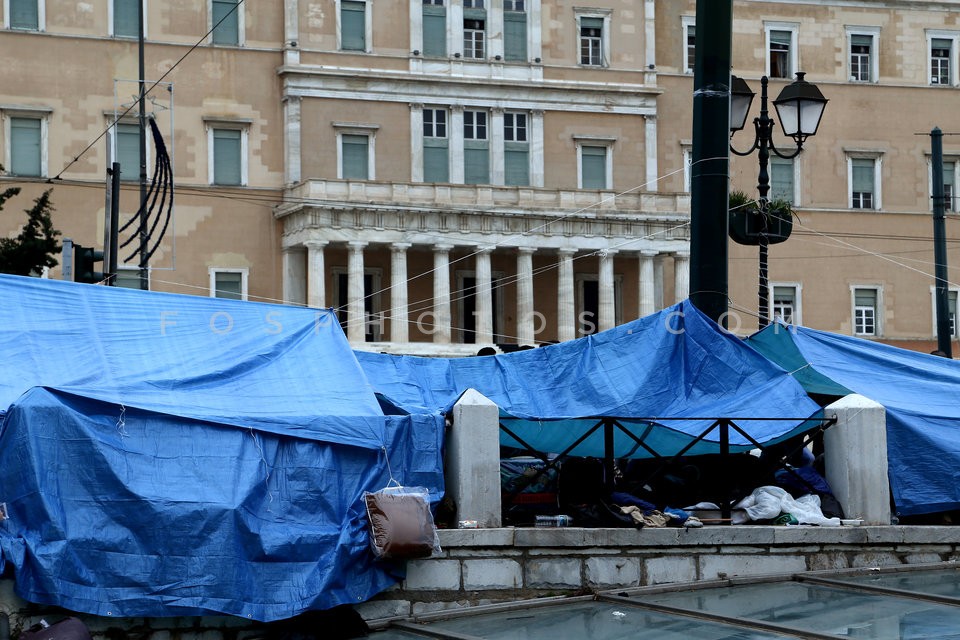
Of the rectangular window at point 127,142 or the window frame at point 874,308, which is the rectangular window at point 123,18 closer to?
the rectangular window at point 127,142

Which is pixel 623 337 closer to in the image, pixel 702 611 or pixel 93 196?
pixel 702 611

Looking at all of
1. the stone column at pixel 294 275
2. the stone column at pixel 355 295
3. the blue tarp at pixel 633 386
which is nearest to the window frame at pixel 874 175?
the stone column at pixel 355 295

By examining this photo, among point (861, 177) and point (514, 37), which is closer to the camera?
point (514, 37)

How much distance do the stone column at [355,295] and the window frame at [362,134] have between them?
2.55m

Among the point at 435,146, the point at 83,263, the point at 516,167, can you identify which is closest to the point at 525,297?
the point at 516,167

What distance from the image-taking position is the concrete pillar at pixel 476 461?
12.8 m

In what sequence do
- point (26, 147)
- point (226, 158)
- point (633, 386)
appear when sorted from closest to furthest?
point (633, 386) < point (26, 147) < point (226, 158)

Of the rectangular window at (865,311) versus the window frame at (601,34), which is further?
the rectangular window at (865,311)

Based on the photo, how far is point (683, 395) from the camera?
15.1 m

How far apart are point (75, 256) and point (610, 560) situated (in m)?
11.8

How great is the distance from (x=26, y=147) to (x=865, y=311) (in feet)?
86.6

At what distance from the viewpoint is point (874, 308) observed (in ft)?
170

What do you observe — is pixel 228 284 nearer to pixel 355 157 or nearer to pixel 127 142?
pixel 127 142

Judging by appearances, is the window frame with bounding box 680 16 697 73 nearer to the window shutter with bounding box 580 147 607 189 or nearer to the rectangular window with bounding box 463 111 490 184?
the window shutter with bounding box 580 147 607 189
